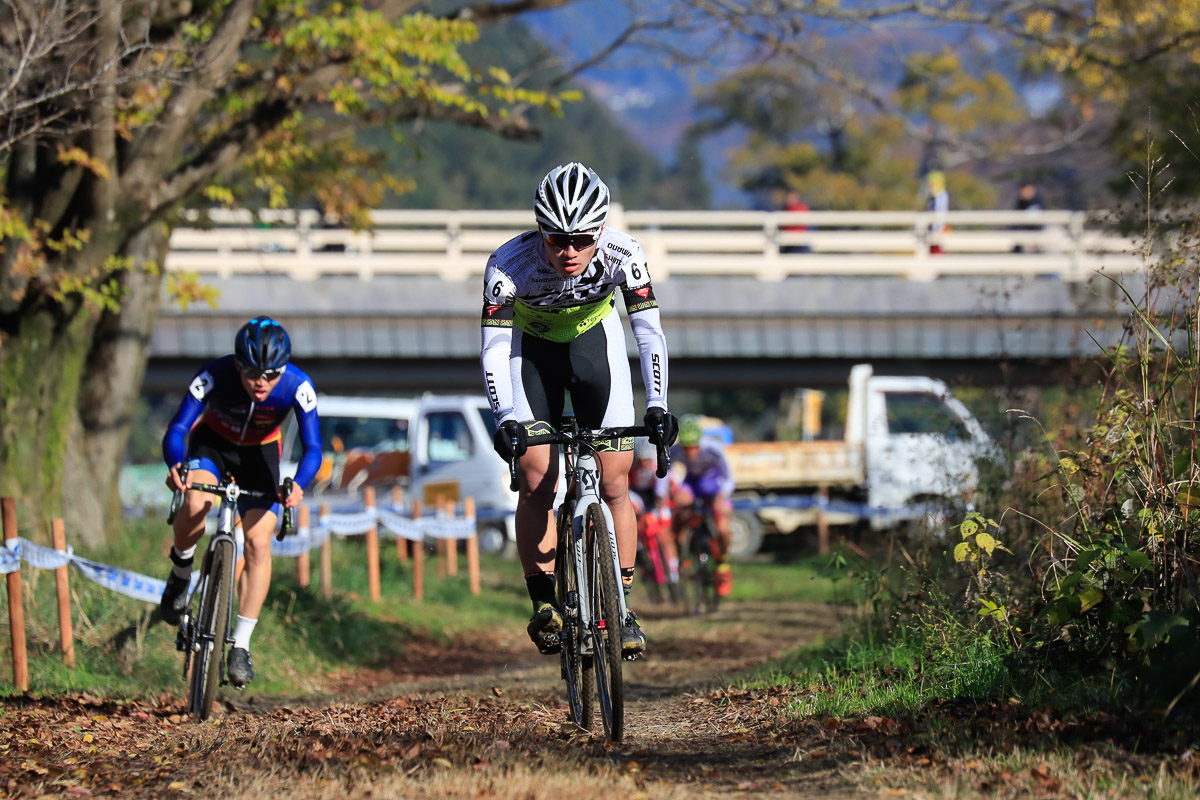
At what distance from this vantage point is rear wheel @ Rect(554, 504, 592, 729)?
5.37m

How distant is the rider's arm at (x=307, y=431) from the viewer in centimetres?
664

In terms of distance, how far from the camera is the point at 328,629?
10.0 meters

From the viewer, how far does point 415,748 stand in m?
4.80

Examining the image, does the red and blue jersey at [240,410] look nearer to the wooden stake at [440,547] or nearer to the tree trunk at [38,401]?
the tree trunk at [38,401]

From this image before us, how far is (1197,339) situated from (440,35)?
7.26m

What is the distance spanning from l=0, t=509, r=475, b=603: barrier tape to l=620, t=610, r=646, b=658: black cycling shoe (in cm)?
275

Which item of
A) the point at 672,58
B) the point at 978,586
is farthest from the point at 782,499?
the point at 978,586

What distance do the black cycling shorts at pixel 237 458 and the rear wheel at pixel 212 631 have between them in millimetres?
557

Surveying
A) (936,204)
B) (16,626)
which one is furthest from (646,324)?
(936,204)

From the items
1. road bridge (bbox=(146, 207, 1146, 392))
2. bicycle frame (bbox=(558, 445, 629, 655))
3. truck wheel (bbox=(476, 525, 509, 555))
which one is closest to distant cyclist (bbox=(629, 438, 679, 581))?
truck wheel (bbox=(476, 525, 509, 555))

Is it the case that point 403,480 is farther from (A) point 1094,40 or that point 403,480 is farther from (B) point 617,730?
(B) point 617,730

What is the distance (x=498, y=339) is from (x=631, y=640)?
4.53ft

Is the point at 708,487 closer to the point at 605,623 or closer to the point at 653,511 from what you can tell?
the point at 653,511

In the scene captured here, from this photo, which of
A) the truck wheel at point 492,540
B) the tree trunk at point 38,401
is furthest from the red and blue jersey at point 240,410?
the truck wheel at point 492,540
